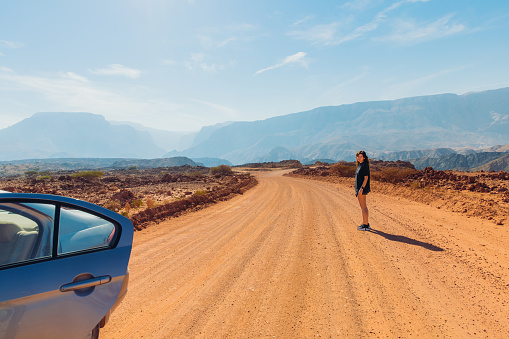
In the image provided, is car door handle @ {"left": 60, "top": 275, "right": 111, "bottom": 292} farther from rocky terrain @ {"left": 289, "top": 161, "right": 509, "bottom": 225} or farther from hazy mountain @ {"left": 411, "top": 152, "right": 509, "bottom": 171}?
hazy mountain @ {"left": 411, "top": 152, "right": 509, "bottom": 171}

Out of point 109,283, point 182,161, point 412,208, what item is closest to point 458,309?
point 109,283

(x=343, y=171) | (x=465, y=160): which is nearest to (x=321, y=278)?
(x=343, y=171)

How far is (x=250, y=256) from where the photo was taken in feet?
18.4

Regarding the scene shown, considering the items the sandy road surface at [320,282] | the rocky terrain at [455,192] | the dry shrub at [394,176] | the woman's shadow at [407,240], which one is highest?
the dry shrub at [394,176]

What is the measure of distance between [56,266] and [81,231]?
0.38 m

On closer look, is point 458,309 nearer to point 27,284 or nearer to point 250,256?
point 250,256

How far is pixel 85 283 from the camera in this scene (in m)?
2.21

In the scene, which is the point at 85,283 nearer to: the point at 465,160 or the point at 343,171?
the point at 343,171

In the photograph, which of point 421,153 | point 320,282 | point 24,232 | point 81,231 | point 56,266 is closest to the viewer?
point 56,266

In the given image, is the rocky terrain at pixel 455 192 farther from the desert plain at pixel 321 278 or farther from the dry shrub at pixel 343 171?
the dry shrub at pixel 343 171

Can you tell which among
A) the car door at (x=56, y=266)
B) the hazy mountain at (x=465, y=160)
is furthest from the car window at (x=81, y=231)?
the hazy mountain at (x=465, y=160)

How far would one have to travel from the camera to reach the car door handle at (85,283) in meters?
2.11

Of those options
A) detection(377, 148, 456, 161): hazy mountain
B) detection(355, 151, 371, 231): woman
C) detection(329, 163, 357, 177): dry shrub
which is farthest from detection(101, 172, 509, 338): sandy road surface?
detection(377, 148, 456, 161): hazy mountain

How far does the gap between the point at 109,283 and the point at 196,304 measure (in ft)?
5.88
